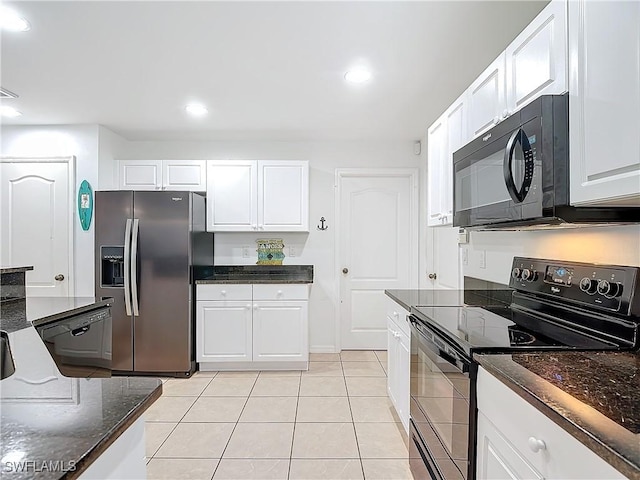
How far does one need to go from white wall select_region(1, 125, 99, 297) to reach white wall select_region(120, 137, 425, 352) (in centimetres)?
50

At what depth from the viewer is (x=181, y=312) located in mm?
3641

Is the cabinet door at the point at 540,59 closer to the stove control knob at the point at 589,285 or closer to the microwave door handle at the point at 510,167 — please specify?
the microwave door handle at the point at 510,167

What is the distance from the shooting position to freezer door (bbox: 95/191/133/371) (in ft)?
11.9

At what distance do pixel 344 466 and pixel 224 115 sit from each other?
9.59 ft

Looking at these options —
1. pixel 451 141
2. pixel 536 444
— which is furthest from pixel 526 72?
pixel 536 444

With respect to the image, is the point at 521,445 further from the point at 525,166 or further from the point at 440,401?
the point at 525,166

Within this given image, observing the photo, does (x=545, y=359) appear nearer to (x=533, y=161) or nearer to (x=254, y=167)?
(x=533, y=161)

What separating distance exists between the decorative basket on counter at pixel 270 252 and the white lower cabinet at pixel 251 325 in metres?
0.56

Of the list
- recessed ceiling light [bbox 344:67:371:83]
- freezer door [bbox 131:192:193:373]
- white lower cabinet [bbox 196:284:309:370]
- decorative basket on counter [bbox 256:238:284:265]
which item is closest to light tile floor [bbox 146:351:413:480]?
white lower cabinet [bbox 196:284:309:370]

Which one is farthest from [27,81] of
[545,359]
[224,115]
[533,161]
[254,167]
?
[545,359]

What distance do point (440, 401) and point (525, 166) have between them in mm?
992

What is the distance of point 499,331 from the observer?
1.55 meters

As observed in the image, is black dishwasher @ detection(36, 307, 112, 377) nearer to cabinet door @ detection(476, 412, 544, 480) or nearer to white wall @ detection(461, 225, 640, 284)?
cabinet door @ detection(476, 412, 544, 480)

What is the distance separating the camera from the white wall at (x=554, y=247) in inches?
58.2
